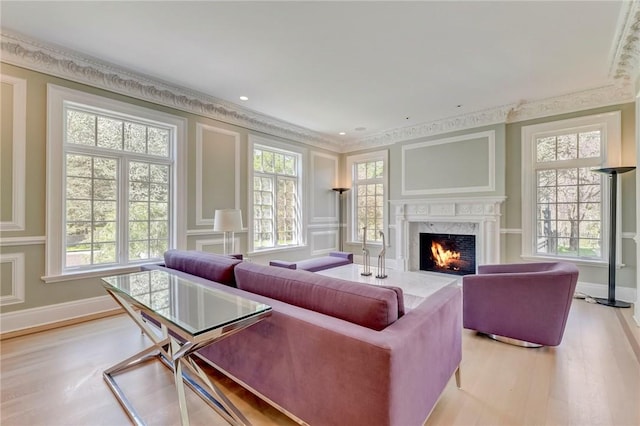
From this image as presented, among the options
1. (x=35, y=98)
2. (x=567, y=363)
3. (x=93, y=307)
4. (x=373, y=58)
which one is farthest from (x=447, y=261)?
(x=35, y=98)

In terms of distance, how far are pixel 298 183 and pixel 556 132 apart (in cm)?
428

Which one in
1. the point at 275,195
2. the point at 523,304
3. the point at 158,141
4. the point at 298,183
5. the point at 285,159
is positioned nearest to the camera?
the point at 523,304

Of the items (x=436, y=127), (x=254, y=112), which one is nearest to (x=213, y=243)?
(x=254, y=112)

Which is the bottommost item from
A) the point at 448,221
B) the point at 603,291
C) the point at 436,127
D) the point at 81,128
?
the point at 603,291

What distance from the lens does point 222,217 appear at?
3.86 meters

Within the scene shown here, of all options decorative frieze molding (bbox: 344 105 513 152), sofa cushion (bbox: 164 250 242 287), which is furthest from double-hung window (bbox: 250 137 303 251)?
sofa cushion (bbox: 164 250 242 287)

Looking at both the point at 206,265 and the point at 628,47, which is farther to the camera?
the point at 628,47

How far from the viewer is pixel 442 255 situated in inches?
219

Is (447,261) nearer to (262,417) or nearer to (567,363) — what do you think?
(567,363)

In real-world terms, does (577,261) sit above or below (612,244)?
below

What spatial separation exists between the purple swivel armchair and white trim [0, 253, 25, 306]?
4349mm

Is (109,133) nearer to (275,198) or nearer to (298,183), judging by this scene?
(275,198)

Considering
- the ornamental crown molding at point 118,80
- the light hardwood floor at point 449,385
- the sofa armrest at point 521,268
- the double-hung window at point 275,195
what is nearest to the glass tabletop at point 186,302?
the light hardwood floor at point 449,385

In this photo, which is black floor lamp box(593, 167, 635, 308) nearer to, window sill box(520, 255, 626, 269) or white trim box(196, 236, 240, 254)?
window sill box(520, 255, 626, 269)
